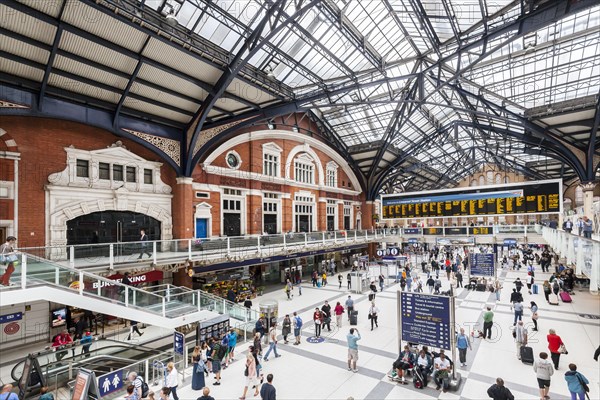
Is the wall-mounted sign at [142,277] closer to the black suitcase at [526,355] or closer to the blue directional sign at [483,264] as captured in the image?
the black suitcase at [526,355]

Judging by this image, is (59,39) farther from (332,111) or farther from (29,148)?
(332,111)

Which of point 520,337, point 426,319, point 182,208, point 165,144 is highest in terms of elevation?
point 165,144

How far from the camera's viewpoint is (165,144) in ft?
62.6

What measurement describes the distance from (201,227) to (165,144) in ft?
19.4

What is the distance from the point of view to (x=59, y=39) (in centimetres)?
1177

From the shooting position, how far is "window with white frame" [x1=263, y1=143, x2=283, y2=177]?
26523 millimetres

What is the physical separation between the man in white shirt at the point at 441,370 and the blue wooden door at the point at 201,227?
16149 mm

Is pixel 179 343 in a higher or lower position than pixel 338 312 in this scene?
higher

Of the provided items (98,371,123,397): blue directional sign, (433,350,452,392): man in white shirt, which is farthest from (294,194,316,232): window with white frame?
(98,371,123,397): blue directional sign

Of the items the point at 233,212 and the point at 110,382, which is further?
the point at 233,212

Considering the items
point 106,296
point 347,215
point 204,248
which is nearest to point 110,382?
point 106,296

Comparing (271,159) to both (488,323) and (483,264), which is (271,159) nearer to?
(483,264)

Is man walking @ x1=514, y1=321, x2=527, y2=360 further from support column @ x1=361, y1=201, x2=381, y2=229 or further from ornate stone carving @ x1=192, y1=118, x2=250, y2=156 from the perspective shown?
support column @ x1=361, y1=201, x2=381, y2=229

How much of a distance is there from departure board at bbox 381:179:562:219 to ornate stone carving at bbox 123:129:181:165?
66.7 feet
